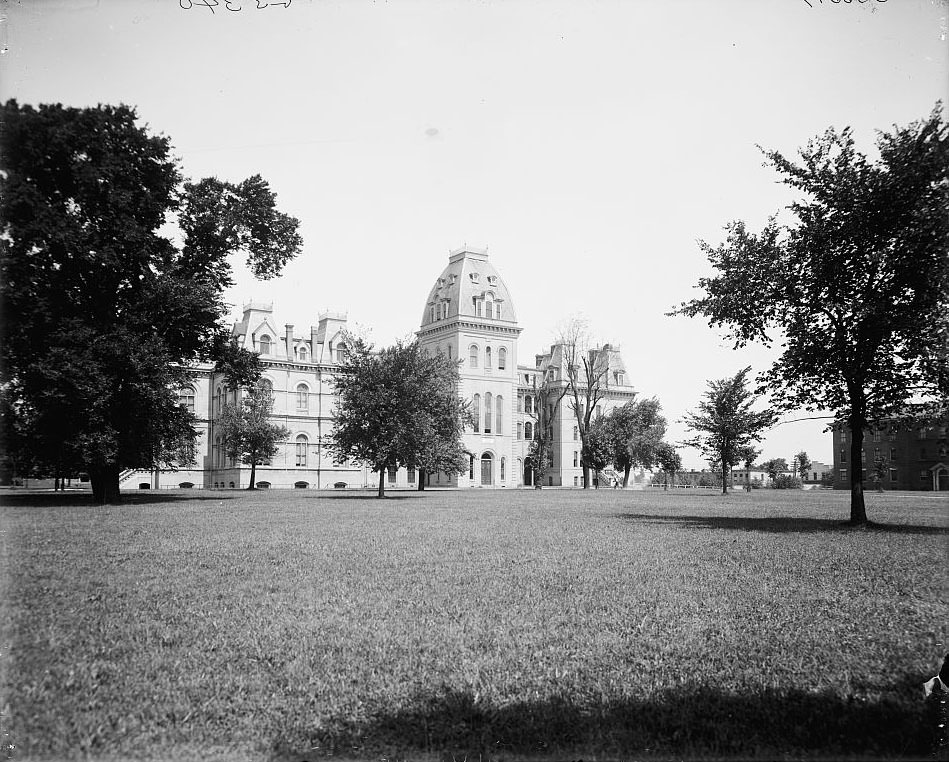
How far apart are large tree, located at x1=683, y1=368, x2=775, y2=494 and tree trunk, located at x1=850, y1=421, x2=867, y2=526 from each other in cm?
3533

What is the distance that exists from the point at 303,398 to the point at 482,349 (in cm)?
2007

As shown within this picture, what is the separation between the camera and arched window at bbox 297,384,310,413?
73562 millimetres

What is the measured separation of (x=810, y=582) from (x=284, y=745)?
28.0 ft

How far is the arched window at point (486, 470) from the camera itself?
80438 mm

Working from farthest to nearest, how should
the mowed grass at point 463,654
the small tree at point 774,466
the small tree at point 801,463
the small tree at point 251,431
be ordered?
the small tree at point 801,463 → the small tree at point 774,466 → the small tree at point 251,431 → the mowed grass at point 463,654

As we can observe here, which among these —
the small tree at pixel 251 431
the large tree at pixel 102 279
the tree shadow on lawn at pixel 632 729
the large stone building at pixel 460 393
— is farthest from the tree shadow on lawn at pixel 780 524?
the large stone building at pixel 460 393

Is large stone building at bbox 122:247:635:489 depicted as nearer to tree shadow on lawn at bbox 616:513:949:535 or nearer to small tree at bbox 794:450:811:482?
tree shadow on lawn at bbox 616:513:949:535

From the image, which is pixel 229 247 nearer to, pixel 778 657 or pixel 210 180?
pixel 210 180

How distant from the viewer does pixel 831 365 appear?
71.2 feet

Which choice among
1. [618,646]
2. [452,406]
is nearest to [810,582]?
[618,646]

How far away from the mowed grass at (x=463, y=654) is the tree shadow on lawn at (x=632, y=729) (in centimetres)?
2

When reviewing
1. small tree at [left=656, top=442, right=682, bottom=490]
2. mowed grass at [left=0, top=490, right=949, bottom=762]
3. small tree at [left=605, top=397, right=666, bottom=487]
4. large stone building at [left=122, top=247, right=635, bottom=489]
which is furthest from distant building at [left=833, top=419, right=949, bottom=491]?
mowed grass at [left=0, top=490, right=949, bottom=762]

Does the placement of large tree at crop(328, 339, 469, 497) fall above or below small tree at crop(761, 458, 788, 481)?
above

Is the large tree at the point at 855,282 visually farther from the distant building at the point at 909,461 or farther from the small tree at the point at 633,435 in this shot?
the distant building at the point at 909,461
